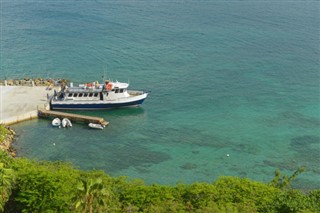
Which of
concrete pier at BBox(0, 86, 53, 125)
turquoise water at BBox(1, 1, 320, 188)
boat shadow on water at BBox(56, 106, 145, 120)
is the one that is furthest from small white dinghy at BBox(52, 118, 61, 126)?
boat shadow on water at BBox(56, 106, 145, 120)

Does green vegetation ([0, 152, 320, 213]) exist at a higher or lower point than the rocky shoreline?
higher

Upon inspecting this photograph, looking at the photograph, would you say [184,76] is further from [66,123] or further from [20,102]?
[20,102]

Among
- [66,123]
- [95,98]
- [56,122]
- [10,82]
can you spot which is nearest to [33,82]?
[10,82]

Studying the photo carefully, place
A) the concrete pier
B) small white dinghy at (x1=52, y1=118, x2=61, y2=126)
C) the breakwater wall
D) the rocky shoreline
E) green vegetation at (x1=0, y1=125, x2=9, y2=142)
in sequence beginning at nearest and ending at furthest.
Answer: the rocky shoreline
green vegetation at (x1=0, y1=125, x2=9, y2=142)
small white dinghy at (x1=52, y1=118, x2=61, y2=126)
the concrete pier
the breakwater wall

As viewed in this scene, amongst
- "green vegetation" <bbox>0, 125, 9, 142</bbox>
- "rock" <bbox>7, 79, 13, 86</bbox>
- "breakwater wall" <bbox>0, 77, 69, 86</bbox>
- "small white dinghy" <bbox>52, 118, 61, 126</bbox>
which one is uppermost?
"breakwater wall" <bbox>0, 77, 69, 86</bbox>

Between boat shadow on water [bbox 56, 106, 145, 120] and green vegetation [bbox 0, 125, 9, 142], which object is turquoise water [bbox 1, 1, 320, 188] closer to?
boat shadow on water [bbox 56, 106, 145, 120]

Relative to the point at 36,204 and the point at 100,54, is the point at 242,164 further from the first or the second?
the point at 100,54

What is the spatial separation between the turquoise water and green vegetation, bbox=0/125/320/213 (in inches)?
534

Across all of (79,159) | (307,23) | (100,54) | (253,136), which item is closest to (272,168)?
(253,136)

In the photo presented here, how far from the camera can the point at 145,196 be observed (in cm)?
4297

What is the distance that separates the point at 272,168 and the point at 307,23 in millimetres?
79928

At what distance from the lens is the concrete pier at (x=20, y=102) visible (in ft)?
238

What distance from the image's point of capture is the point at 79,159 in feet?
206

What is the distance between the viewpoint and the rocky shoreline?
62.7m
